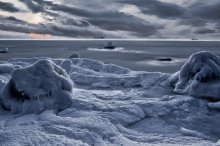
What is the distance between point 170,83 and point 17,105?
9.18 meters

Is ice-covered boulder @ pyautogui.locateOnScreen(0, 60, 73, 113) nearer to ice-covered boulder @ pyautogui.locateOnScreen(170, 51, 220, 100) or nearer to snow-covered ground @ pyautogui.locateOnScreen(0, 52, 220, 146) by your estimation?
snow-covered ground @ pyautogui.locateOnScreen(0, 52, 220, 146)

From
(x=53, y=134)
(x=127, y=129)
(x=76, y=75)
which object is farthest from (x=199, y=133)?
(x=76, y=75)

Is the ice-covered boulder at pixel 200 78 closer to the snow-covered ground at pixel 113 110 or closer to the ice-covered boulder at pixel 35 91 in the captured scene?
the snow-covered ground at pixel 113 110

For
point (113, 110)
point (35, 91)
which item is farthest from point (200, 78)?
point (35, 91)

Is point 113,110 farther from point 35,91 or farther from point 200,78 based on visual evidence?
point 200,78

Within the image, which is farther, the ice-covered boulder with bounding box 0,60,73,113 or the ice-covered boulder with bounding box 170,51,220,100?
the ice-covered boulder with bounding box 170,51,220,100

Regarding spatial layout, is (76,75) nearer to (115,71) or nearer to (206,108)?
(115,71)

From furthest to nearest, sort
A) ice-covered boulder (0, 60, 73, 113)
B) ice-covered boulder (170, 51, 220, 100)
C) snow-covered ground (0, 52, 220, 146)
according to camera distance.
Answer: ice-covered boulder (170, 51, 220, 100) → ice-covered boulder (0, 60, 73, 113) → snow-covered ground (0, 52, 220, 146)

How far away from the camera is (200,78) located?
47.9ft

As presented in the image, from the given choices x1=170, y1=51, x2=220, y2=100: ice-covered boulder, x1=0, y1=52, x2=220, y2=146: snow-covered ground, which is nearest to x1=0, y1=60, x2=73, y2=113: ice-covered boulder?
x1=0, y1=52, x2=220, y2=146: snow-covered ground

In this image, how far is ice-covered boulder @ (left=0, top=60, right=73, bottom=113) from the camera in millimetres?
10754

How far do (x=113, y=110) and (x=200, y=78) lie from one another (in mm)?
6221

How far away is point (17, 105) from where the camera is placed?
35.0 feet

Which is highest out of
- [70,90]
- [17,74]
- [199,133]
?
[17,74]
